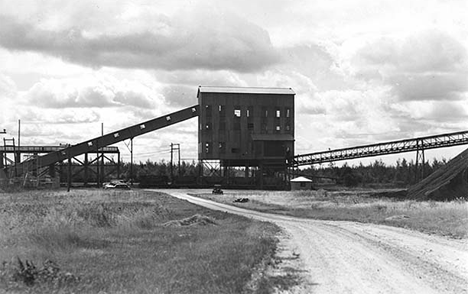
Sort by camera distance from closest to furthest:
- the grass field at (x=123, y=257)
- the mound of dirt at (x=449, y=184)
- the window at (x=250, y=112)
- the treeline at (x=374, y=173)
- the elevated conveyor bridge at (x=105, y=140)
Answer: the grass field at (x=123, y=257) < the mound of dirt at (x=449, y=184) < the elevated conveyor bridge at (x=105, y=140) < the window at (x=250, y=112) < the treeline at (x=374, y=173)

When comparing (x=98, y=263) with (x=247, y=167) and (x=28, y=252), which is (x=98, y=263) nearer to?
(x=28, y=252)

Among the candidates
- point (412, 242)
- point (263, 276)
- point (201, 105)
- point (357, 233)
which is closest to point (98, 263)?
point (263, 276)

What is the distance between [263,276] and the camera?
48.3 ft

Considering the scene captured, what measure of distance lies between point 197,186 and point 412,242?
84.8 m

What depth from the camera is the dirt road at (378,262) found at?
13555 mm

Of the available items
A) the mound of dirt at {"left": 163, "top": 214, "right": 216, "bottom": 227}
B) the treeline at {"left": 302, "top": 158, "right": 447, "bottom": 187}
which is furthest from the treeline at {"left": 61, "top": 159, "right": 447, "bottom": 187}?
the mound of dirt at {"left": 163, "top": 214, "right": 216, "bottom": 227}

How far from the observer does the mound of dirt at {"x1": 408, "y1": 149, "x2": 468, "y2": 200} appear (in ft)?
183

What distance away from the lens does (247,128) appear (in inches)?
4144

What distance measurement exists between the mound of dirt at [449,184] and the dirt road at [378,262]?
31.3m

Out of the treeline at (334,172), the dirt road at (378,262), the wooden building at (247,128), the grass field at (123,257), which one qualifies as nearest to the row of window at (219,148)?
the wooden building at (247,128)

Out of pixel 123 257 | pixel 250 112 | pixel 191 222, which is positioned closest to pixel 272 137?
pixel 250 112

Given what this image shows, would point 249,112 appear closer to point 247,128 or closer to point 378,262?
point 247,128

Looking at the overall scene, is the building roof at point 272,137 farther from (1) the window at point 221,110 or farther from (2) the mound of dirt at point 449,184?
(2) the mound of dirt at point 449,184

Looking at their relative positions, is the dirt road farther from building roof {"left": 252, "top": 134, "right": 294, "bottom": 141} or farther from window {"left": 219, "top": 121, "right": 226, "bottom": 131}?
window {"left": 219, "top": 121, "right": 226, "bottom": 131}
